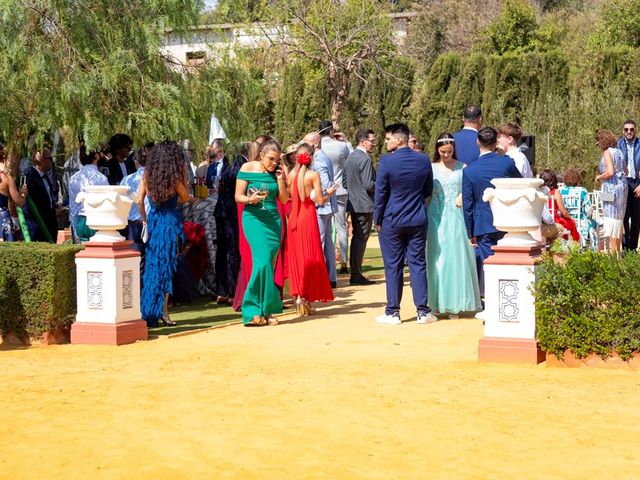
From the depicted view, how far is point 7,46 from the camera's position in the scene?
46.6ft

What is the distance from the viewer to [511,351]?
9.31 metres

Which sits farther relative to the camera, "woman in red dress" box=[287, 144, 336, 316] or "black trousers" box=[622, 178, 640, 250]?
"black trousers" box=[622, 178, 640, 250]

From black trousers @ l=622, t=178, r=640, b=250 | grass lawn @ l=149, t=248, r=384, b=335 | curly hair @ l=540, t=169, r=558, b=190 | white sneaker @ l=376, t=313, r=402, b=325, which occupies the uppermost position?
curly hair @ l=540, t=169, r=558, b=190

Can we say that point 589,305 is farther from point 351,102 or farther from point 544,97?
point 351,102

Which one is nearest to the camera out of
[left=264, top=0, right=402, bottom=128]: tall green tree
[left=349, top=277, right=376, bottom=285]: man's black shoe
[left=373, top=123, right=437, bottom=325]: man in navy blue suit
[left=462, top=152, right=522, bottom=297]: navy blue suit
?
[left=462, top=152, right=522, bottom=297]: navy blue suit

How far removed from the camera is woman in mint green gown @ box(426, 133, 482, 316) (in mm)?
11992

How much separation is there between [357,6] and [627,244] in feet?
69.8

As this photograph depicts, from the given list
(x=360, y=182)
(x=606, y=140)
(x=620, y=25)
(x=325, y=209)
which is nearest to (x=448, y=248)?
(x=325, y=209)

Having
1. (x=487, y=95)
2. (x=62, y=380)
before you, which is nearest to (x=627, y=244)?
(x=62, y=380)

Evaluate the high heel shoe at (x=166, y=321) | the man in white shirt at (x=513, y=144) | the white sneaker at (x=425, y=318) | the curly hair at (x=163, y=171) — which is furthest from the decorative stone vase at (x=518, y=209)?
the high heel shoe at (x=166, y=321)

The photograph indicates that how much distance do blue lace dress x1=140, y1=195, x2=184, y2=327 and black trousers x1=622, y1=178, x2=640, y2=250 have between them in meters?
7.22

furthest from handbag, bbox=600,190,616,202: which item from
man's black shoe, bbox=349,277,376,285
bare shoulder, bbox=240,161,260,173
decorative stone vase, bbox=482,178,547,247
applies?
decorative stone vase, bbox=482,178,547,247

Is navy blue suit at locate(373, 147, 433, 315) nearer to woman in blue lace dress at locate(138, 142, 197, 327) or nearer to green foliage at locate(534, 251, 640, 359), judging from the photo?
woman in blue lace dress at locate(138, 142, 197, 327)

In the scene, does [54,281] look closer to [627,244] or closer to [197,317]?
[197,317]
